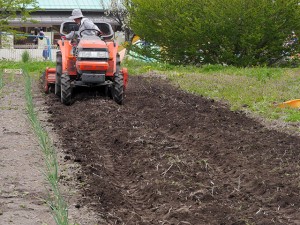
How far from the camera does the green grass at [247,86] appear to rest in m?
11.9

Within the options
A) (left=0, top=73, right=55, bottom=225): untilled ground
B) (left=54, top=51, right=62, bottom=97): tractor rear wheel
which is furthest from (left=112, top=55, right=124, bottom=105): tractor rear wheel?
(left=0, top=73, right=55, bottom=225): untilled ground

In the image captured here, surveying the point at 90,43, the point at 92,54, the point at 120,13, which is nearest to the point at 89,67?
the point at 92,54

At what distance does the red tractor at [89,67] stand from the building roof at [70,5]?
3231 centimetres

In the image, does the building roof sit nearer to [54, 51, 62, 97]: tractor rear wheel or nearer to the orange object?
[54, 51, 62, 97]: tractor rear wheel

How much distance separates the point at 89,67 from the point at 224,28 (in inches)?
433

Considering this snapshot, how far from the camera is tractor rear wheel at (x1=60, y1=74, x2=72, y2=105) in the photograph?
12453 millimetres

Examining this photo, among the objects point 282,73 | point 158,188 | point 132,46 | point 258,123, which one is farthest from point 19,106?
point 132,46

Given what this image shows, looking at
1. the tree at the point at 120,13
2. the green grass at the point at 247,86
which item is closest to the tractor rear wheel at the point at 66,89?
the green grass at the point at 247,86

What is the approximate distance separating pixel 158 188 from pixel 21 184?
1.27 m

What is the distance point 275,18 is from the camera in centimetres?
2270

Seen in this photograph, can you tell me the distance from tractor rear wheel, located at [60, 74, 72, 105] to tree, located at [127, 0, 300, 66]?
34.0 ft

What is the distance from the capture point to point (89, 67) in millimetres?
12219

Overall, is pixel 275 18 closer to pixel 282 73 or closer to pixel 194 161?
pixel 282 73

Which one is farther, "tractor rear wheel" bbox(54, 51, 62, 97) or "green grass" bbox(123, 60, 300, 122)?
"tractor rear wheel" bbox(54, 51, 62, 97)
